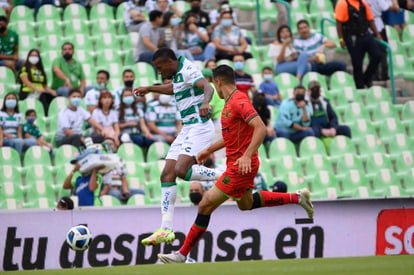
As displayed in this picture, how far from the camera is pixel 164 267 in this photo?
10.1 m

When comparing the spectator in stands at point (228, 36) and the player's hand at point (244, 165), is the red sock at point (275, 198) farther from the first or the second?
the spectator in stands at point (228, 36)

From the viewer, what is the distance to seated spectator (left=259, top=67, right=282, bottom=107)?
17812 millimetres

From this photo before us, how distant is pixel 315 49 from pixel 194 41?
8.36 ft

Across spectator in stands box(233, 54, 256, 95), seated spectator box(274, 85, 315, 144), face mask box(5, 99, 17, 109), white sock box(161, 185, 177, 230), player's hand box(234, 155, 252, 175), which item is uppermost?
spectator in stands box(233, 54, 256, 95)

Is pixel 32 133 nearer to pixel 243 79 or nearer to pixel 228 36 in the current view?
pixel 243 79

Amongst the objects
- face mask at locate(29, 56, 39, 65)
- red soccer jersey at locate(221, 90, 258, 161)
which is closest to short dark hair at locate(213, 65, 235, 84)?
red soccer jersey at locate(221, 90, 258, 161)

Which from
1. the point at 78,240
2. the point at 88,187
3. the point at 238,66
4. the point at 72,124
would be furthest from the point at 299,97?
the point at 78,240

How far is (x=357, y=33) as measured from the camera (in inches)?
747

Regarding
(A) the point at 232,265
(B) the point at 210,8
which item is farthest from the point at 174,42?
(A) the point at 232,265

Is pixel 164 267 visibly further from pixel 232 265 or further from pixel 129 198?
pixel 129 198

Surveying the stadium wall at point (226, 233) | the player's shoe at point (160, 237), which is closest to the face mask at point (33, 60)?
the stadium wall at point (226, 233)

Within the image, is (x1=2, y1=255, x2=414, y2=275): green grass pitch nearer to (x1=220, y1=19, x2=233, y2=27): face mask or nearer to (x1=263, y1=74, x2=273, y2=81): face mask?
(x1=263, y1=74, x2=273, y2=81): face mask

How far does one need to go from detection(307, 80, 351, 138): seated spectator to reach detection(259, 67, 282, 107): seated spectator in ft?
2.04

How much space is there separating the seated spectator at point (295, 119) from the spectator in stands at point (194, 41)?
77.8 inches
